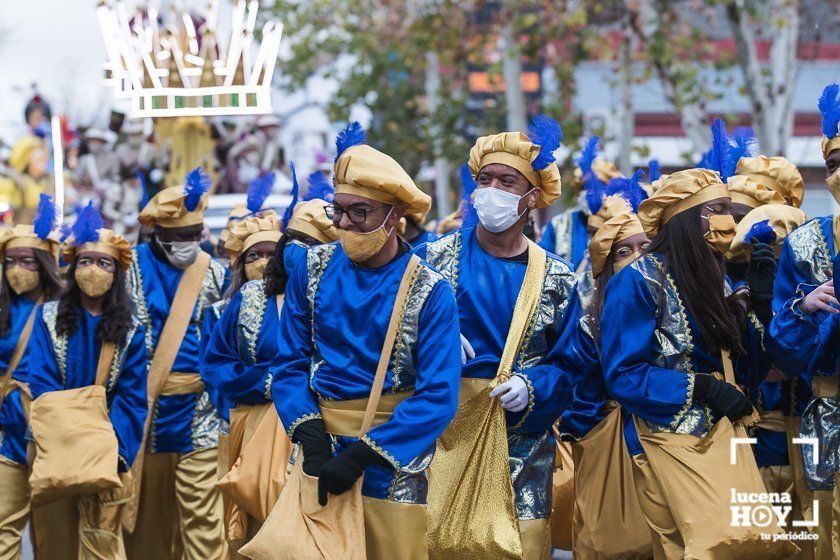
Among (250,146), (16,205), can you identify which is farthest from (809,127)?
(16,205)

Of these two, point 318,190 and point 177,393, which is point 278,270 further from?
point 177,393

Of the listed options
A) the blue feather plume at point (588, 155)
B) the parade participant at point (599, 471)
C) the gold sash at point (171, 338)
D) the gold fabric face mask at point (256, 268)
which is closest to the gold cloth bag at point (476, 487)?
the parade participant at point (599, 471)

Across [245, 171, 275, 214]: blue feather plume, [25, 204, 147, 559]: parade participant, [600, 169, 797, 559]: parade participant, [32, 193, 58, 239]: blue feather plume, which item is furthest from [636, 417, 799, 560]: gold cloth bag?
[32, 193, 58, 239]: blue feather plume

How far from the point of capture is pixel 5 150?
2689 cm

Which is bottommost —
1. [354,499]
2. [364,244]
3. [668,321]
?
[354,499]

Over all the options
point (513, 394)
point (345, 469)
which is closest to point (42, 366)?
point (513, 394)

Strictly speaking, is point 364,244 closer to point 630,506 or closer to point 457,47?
point 630,506

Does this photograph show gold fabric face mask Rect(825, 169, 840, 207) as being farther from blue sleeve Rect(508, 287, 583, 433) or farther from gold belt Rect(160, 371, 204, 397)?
gold belt Rect(160, 371, 204, 397)

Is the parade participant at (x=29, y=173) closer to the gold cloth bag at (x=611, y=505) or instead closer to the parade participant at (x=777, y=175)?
the parade participant at (x=777, y=175)

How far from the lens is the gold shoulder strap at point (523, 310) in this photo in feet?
21.0

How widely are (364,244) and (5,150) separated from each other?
22667 mm

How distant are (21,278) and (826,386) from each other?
197 inches

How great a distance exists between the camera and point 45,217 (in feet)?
29.5

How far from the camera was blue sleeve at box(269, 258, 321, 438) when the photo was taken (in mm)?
5555
